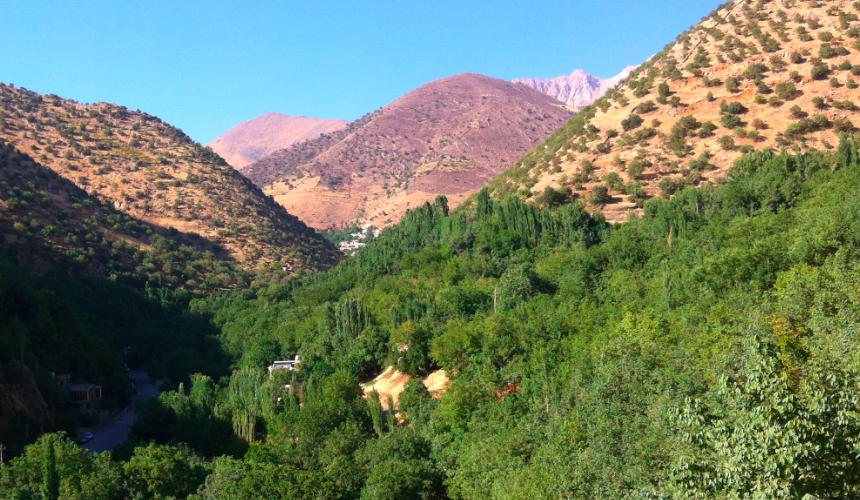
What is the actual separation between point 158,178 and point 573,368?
7620cm

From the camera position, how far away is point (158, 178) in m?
86.1

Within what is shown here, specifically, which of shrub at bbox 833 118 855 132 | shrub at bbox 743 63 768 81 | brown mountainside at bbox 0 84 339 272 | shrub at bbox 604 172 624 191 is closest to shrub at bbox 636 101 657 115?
shrub at bbox 743 63 768 81

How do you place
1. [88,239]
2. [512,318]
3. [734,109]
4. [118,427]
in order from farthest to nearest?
[88,239] → [734,109] → [118,427] → [512,318]

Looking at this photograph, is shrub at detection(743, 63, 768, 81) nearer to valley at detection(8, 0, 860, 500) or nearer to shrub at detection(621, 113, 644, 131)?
valley at detection(8, 0, 860, 500)

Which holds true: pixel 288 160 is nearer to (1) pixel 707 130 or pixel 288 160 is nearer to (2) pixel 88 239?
(2) pixel 88 239

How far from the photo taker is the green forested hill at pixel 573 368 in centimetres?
873

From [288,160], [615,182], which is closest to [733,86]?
[615,182]

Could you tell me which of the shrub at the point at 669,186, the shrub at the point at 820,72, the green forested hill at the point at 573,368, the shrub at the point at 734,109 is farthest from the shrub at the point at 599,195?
the shrub at the point at 820,72

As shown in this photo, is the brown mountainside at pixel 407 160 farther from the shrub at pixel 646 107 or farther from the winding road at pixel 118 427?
the winding road at pixel 118 427

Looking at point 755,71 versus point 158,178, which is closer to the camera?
point 755,71

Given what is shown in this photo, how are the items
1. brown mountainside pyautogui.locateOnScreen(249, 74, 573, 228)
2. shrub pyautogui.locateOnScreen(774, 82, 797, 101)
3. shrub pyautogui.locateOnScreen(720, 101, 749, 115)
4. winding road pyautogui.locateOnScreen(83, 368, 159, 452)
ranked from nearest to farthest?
winding road pyautogui.locateOnScreen(83, 368, 159, 452) → shrub pyautogui.locateOnScreen(774, 82, 797, 101) → shrub pyautogui.locateOnScreen(720, 101, 749, 115) → brown mountainside pyautogui.locateOnScreen(249, 74, 573, 228)

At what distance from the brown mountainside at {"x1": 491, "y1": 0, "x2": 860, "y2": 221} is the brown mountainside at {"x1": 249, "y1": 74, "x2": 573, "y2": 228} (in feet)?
209

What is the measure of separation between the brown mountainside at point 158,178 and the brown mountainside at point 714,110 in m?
29.9

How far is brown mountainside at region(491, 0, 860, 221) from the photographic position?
45.1 meters
